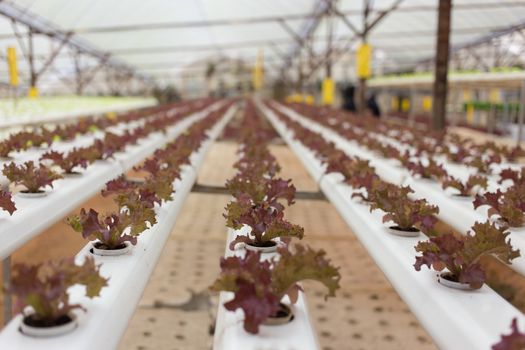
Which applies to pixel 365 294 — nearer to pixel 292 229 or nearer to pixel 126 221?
pixel 292 229

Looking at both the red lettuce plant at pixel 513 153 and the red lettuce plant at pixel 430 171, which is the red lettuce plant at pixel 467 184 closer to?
the red lettuce plant at pixel 430 171

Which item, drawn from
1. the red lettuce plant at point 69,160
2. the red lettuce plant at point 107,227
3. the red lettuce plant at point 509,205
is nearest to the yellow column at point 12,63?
the red lettuce plant at point 69,160

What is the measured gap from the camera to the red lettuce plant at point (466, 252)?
2586 mm

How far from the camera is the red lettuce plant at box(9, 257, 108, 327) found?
1977mm

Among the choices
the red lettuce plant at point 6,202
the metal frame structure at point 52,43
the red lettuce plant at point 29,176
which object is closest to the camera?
the red lettuce plant at point 6,202

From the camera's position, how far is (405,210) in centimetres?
349

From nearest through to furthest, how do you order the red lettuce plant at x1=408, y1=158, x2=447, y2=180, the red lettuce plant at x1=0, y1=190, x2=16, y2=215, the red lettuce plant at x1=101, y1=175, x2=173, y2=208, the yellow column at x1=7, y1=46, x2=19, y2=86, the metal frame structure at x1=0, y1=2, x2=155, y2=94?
the red lettuce plant at x1=0, y1=190, x2=16, y2=215 → the red lettuce plant at x1=101, y1=175, x2=173, y2=208 → the red lettuce plant at x1=408, y1=158, x2=447, y2=180 → the yellow column at x1=7, y1=46, x2=19, y2=86 → the metal frame structure at x1=0, y1=2, x2=155, y2=94

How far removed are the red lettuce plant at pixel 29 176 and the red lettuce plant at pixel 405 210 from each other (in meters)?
2.42

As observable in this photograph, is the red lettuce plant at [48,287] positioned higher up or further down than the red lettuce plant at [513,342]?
higher up

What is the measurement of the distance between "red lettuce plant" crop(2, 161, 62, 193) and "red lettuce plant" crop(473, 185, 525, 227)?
315 centimetres

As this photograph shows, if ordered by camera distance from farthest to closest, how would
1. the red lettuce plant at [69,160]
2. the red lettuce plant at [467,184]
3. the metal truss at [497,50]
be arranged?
the metal truss at [497,50] → the red lettuce plant at [69,160] → the red lettuce plant at [467,184]

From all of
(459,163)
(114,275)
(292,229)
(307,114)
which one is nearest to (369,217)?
(292,229)

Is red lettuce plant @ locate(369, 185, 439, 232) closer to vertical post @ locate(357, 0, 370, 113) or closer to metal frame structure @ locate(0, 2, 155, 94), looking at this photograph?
vertical post @ locate(357, 0, 370, 113)

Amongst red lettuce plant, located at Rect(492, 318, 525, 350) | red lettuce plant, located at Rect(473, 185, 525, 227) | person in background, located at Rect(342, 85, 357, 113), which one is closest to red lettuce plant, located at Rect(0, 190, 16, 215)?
red lettuce plant, located at Rect(492, 318, 525, 350)
